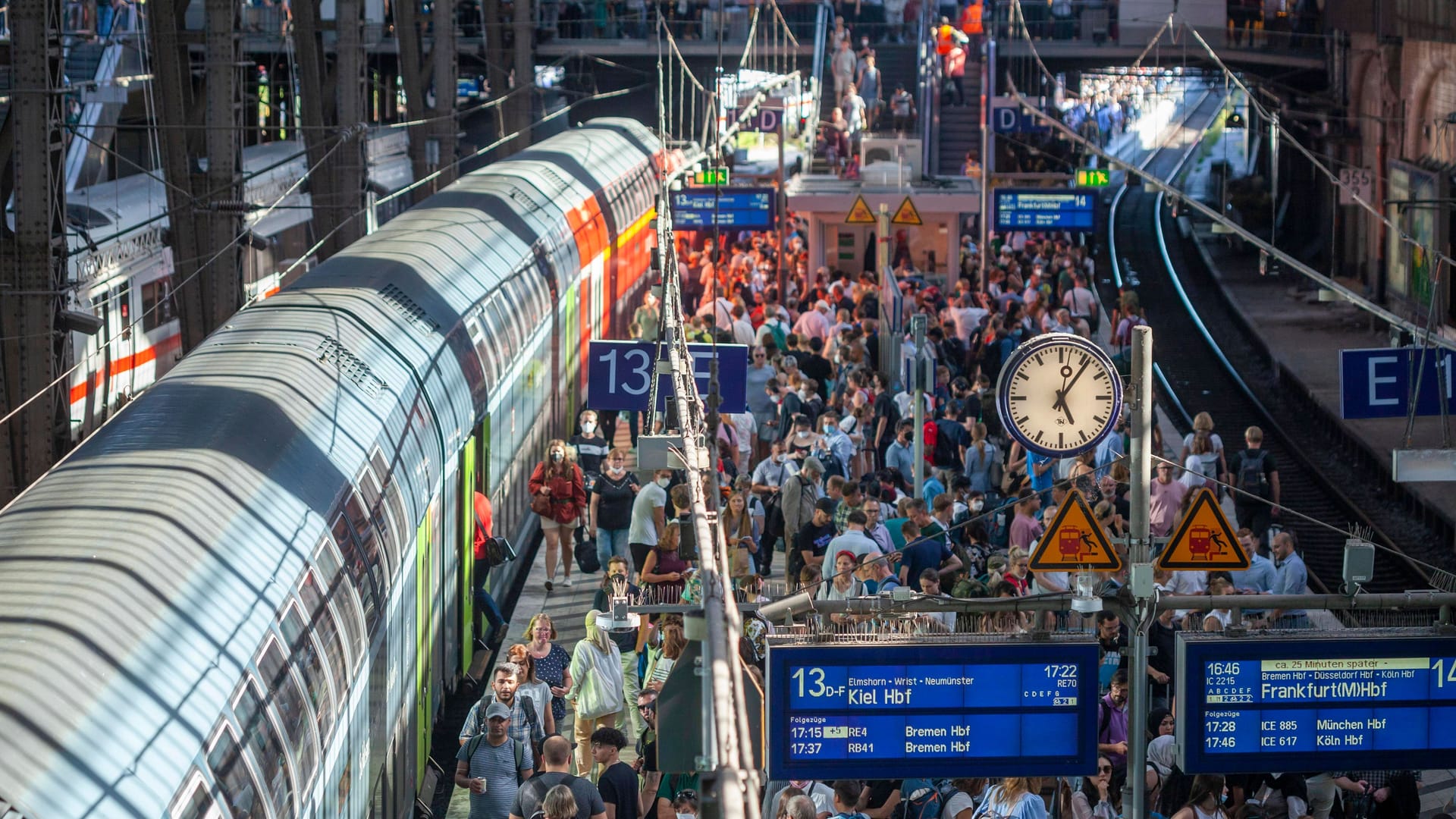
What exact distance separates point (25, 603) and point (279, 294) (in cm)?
700

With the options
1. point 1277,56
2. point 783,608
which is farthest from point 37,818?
point 1277,56

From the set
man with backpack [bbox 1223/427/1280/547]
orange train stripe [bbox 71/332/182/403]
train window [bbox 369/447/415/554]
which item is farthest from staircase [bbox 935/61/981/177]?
train window [bbox 369/447/415/554]

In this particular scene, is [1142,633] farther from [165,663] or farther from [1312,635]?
[165,663]

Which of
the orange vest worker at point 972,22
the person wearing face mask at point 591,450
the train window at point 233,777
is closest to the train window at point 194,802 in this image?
the train window at point 233,777

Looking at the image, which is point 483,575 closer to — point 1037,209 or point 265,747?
point 265,747

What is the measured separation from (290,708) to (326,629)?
2.99 ft

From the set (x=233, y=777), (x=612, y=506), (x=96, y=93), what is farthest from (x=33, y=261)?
(x=96, y=93)

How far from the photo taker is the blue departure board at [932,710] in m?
9.80

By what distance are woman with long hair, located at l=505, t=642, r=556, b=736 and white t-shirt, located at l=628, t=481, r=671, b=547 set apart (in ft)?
14.0

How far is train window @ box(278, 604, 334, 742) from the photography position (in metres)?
8.55

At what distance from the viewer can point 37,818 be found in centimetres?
575

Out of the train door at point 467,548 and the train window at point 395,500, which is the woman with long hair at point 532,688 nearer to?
the train window at point 395,500

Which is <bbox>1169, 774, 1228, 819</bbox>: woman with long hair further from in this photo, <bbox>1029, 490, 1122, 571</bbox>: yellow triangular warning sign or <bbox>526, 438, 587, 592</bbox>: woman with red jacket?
<bbox>526, 438, 587, 592</bbox>: woman with red jacket

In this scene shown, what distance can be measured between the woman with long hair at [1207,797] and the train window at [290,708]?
452cm
